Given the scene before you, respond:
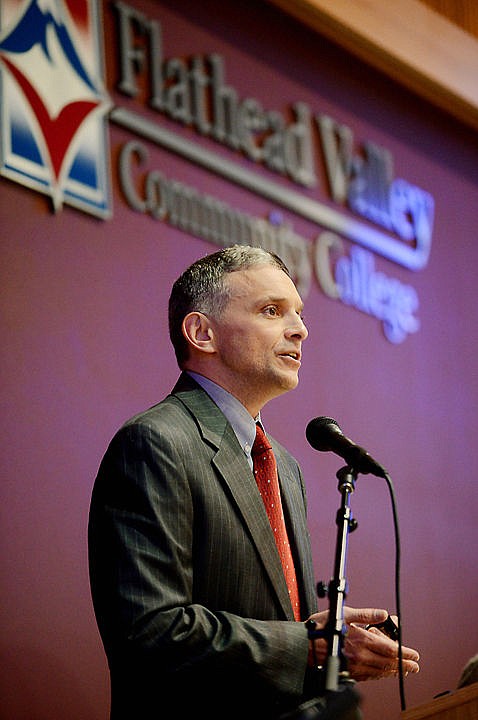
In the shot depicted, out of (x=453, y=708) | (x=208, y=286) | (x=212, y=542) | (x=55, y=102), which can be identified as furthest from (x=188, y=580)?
(x=55, y=102)

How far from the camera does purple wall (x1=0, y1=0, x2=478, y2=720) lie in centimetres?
343

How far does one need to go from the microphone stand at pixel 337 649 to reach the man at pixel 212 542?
11 centimetres

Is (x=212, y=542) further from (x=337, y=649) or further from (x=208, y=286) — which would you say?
(x=208, y=286)

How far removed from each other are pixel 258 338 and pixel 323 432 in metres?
0.37

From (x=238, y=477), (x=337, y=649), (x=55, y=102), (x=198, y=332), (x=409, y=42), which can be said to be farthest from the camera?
(x=409, y=42)

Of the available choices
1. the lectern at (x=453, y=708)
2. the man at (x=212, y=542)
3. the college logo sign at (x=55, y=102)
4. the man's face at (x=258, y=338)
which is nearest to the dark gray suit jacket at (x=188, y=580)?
the man at (x=212, y=542)

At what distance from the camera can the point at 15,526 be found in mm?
3375

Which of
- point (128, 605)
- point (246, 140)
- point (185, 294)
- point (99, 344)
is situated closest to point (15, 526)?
point (99, 344)

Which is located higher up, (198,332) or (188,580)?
(198,332)

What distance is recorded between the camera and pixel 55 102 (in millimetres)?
3803

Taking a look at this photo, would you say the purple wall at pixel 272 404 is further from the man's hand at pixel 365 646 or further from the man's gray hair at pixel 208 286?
the man's hand at pixel 365 646

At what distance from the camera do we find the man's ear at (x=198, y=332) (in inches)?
96.1

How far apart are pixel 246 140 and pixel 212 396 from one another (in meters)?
2.45

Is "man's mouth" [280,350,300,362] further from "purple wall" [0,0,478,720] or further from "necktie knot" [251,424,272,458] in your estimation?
"purple wall" [0,0,478,720]
